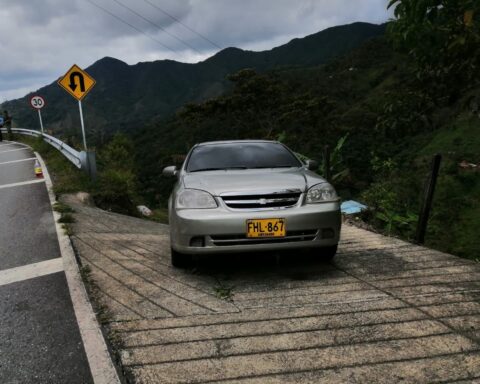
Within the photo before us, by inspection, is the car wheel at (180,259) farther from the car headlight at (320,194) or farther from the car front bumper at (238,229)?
the car headlight at (320,194)

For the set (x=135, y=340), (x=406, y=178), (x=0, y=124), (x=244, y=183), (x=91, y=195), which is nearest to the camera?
(x=135, y=340)

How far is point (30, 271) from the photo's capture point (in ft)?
15.5

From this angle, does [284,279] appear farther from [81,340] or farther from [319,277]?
[81,340]

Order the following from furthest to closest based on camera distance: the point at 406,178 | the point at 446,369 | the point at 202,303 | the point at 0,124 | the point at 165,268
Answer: the point at 0,124
the point at 406,178
the point at 165,268
the point at 202,303
the point at 446,369

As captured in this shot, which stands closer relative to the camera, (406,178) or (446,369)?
(446,369)

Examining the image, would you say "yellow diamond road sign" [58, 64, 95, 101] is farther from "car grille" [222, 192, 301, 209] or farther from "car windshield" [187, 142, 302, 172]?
"car grille" [222, 192, 301, 209]

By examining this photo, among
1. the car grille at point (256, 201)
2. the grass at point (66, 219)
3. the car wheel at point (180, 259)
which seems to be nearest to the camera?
the car grille at point (256, 201)

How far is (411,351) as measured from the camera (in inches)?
116

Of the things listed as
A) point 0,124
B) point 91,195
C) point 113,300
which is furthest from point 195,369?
point 0,124

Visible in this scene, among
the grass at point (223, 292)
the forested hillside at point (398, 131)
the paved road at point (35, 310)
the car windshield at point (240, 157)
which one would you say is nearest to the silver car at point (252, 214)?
the grass at point (223, 292)

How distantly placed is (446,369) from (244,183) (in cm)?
246

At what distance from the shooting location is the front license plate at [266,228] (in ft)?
13.8

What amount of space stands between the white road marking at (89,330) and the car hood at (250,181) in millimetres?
1475

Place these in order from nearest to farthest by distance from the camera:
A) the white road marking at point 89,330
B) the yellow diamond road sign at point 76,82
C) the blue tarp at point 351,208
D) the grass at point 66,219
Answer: the white road marking at point 89,330 < the grass at point 66,219 < the blue tarp at point 351,208 < the yellow diamond road sign at point 76,82
